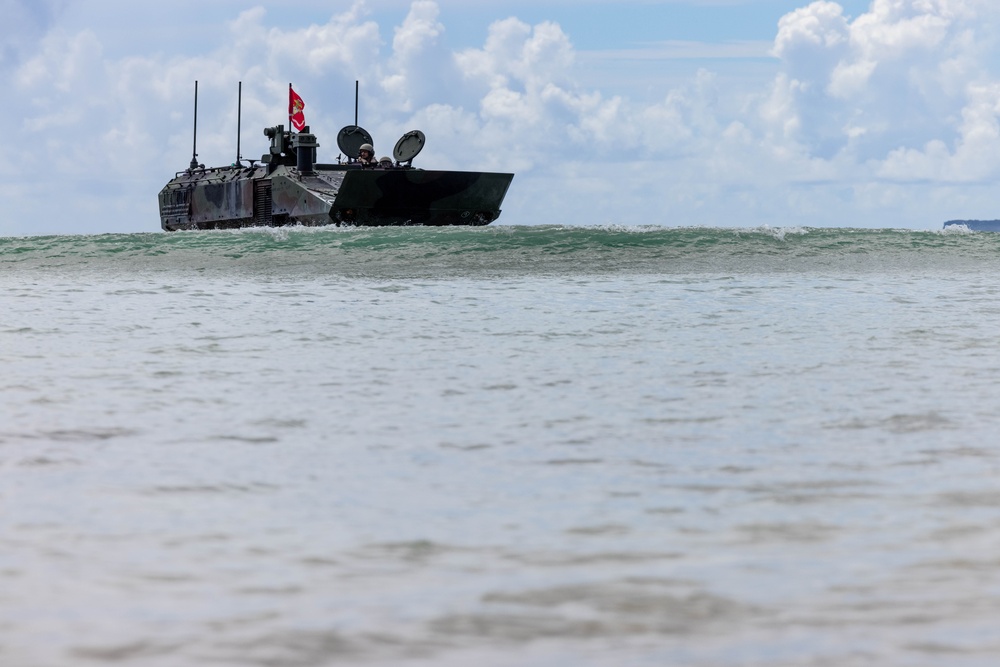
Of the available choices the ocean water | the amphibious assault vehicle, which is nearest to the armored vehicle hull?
the amphibious assault vehicle

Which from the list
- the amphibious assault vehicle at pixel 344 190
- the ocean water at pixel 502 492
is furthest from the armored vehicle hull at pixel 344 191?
the ocean water at pixel 502 492

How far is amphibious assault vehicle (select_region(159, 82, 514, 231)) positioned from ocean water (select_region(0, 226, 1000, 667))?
16443 millimetres

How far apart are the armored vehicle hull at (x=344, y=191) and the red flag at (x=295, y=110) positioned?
0.30 m

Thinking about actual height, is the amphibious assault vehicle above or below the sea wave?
above

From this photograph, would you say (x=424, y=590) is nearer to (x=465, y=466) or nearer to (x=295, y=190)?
(x=465, y=466)

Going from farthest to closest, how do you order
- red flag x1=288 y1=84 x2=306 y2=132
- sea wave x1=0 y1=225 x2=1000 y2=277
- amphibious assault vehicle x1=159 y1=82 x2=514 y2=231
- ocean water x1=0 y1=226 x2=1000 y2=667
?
red flag x1=288 y1=84 x2=306 y2=132
amphibious assault vehicle x1=159 y1=82 x2=514 y2=231
sea wave x1=0 y1=225 x2=1000 y2=277
ocean water x1=0 y1=226 x2=1000 y2=667

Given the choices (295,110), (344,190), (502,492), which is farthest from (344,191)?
(502,492)

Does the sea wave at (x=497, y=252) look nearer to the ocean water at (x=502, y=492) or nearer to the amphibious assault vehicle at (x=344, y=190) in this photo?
the amphibious assault vehicle at (x=344, y=190)

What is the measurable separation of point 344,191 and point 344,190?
0.07 ft

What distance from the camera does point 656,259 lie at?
18.4 meters

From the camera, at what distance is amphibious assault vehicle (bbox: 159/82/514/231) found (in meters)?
24.5

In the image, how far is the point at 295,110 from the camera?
27.7 m

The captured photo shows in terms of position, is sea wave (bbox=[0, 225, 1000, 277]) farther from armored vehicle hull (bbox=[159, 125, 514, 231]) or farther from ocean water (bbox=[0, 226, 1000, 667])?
ocean water (bbox=[0, 226, 1000, 667])

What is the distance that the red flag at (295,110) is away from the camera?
27469 mm
